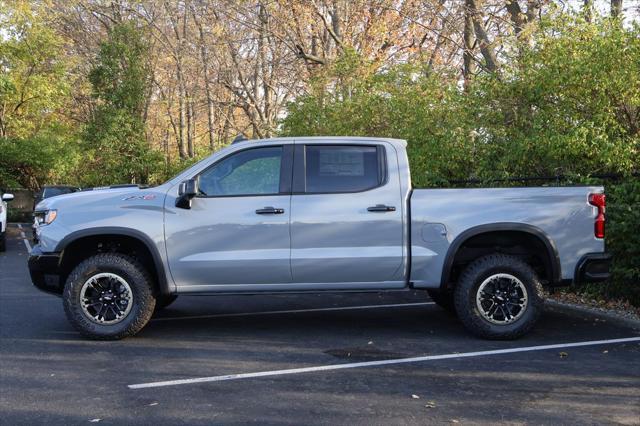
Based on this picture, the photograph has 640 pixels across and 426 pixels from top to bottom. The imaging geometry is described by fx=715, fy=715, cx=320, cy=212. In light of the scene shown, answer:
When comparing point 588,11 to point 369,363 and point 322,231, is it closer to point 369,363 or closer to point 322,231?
point 322,231

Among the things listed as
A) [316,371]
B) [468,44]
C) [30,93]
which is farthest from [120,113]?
[316,371]

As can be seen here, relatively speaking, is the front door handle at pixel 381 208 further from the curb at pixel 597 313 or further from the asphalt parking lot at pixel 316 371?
the curb at pixel 597 313

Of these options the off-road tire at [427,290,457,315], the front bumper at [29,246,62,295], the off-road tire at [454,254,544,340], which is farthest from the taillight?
the front bumper at [29,246,62,295]

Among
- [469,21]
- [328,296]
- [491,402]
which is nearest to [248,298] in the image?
[328,296]

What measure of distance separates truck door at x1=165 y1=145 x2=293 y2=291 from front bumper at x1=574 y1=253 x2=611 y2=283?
2901 millimetres

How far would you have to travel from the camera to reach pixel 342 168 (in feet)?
24.1

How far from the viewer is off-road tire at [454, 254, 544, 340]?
7.07m

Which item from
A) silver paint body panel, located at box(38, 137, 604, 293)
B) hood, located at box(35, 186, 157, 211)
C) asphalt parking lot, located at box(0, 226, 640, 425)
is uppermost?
hood, located at box(35, 186, 157, 211)

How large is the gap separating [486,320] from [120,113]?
26667mm

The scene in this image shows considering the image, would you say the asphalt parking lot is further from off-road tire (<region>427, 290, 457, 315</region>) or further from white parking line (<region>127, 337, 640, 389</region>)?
off-road tire (<region>427, 290, 457, 315</region>)

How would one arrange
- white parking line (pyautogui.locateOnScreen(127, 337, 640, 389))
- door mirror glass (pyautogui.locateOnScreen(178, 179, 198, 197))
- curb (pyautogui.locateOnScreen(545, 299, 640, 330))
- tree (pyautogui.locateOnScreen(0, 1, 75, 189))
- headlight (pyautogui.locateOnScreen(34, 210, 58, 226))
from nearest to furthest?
white parking line (pyautogui.locateOnScreen(127, 337, 640, 389))
door mirror glass (pyautogui.locateOnScreen(178, 179, 198, 197))
headlight (pyautogui.locateOnScreen(34, 210, 58, 226))
curb (pyautogui.locateOnScreen(545, 299, 640, 330))
tree (pyautogui.locateOnScreen(0, 1, 75, 189))

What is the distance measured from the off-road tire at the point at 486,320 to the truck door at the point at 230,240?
70.4 inches

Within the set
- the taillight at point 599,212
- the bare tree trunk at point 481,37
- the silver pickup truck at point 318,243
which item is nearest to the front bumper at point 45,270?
the silver pickup truck at point 318,243

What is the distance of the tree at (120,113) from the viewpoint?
103 ft
